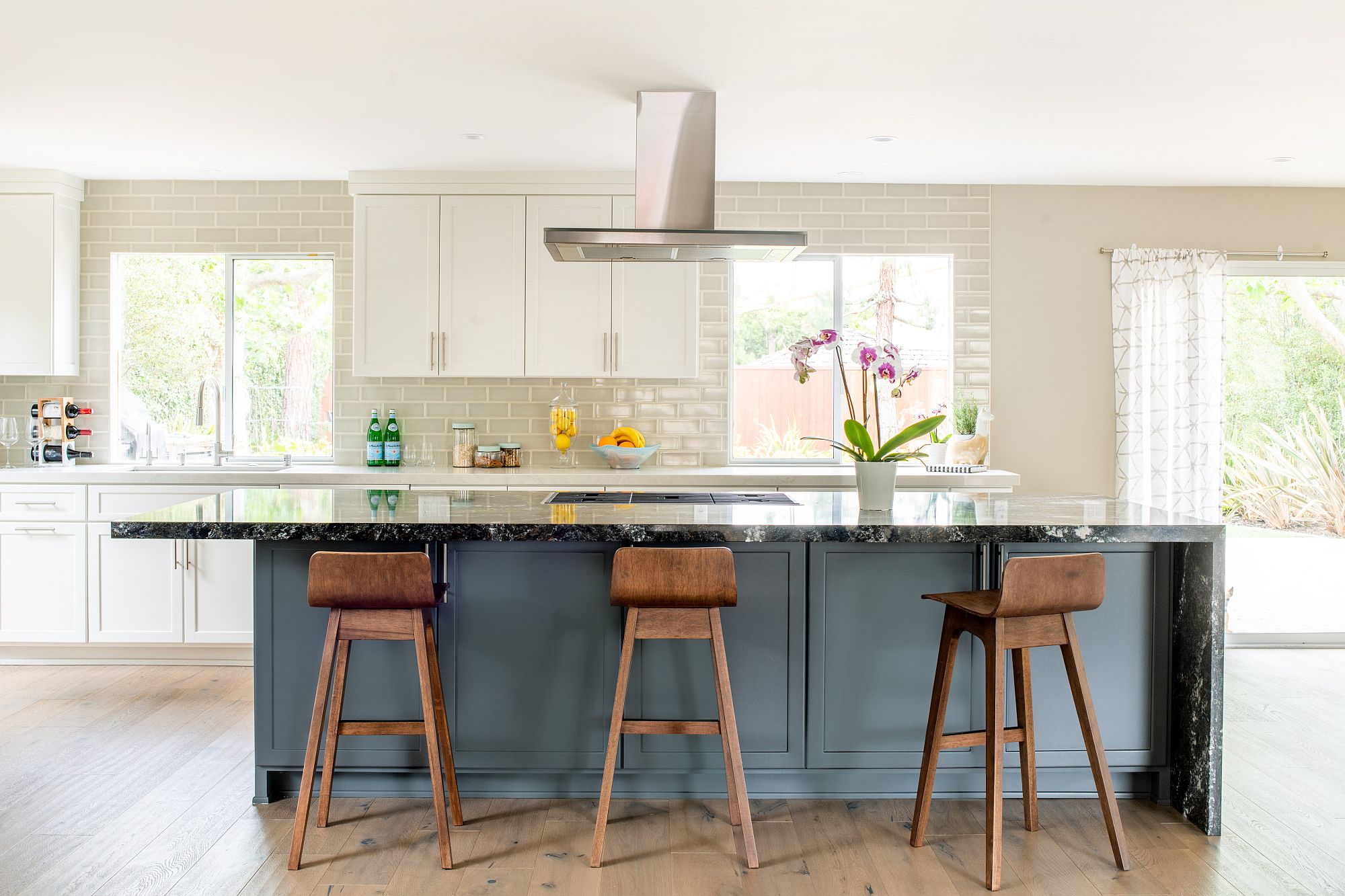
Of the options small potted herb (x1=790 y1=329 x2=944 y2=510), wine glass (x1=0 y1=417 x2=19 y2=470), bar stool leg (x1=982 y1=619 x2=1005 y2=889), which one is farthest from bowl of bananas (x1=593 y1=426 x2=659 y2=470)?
wine glass (x1=0 y1=417 x2=19 y2=470)

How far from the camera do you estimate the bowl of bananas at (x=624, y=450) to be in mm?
4941

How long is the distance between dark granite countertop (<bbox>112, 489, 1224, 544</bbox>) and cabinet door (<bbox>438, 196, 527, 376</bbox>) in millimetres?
2017

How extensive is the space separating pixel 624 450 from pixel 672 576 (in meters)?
2.42

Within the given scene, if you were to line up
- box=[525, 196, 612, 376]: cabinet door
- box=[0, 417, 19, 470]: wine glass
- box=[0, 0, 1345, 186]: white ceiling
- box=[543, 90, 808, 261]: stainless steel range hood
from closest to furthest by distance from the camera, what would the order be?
box=[0, 0, 1345, 186]: white ceiling → box=[543, 90, 808, 261]: stainless steel range hood → box=[525, 196, 612, 376]: cabinet door → box=[0, 417, 19, 470]: wine glass

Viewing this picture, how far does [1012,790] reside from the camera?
122 inches

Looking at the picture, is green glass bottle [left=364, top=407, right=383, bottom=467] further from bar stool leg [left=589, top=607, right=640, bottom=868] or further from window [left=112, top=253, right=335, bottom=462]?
bar stool leg [left=589, top=607, right=640, bottom=868]

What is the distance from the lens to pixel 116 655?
4.71 meters

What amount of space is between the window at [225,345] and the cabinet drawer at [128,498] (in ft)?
2.16

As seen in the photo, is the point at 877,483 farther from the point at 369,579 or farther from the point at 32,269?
the point at 32,269

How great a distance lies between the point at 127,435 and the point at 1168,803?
526 cm

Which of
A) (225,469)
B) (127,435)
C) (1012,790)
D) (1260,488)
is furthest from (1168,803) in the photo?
(127,435)

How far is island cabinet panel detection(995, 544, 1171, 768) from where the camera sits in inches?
118

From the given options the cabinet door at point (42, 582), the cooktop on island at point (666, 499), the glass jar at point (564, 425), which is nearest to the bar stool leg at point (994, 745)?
the cooktop on island at point (666, 499)

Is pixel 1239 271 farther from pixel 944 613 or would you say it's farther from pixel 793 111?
pixel 944 613
